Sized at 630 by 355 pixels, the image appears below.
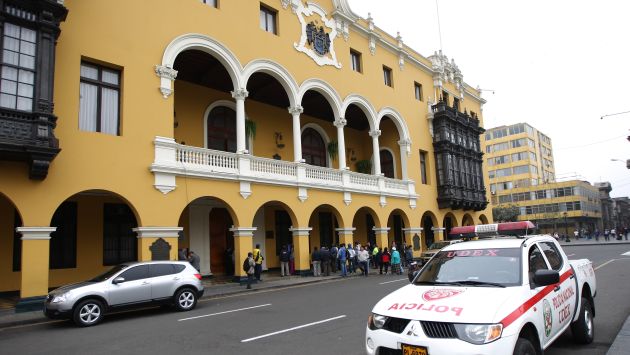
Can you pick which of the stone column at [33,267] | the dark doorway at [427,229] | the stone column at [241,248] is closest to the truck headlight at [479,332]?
the stone column at [33,267]

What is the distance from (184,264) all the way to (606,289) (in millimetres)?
12845

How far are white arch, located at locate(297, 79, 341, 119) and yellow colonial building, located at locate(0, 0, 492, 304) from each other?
0.08 metres

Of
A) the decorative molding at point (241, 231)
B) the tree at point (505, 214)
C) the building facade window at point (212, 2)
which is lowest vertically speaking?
the decorative molding at point (241, 231)

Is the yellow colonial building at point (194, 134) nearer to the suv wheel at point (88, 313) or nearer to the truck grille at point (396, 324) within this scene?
the suv wheel at point (88, 313)

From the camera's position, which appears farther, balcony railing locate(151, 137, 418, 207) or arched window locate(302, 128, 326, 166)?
arched window locate(302, 128, 326, 166)

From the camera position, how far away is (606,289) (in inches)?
515

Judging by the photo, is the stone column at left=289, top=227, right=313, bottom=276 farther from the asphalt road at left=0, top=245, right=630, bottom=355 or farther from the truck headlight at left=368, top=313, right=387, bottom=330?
the truck headlight at left=368, top=313, right=387, bottom=330

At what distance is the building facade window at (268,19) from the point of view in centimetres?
2187

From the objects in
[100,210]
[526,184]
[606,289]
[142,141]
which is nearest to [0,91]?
[142,141]

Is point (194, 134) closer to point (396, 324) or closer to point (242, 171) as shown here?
point (242, 171)

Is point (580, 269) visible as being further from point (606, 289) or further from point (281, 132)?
point (281, 132)

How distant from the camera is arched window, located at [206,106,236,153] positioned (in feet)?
72.8

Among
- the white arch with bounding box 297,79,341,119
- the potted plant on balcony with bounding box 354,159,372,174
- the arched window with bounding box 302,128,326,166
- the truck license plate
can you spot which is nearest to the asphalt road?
the truck license plate

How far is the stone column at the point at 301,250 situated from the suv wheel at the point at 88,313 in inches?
439
